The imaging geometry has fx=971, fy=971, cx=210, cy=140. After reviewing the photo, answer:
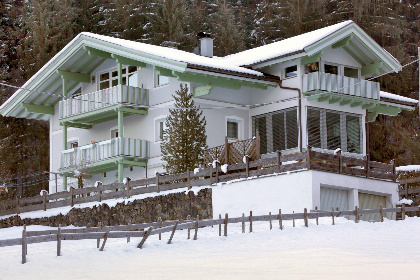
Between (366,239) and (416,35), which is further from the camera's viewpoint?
(416,35)

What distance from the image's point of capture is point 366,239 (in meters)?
28.8

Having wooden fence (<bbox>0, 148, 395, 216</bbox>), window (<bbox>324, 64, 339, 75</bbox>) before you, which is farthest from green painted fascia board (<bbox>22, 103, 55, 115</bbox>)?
window (<bbox>324, 64, 339, 75</bbox>)

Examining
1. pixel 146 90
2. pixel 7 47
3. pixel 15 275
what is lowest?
pixel 15 275

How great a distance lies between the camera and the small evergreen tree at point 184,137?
40.4 metres

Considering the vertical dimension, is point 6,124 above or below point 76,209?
above

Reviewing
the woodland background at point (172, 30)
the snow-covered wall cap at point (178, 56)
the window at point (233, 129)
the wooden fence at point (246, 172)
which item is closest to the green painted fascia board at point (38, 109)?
the snow-covered wall cap at point (178, 56)

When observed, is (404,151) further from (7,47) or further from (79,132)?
(7,47)

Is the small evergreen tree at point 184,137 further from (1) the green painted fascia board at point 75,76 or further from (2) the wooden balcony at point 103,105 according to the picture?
(1) the green painted fascia board at point 75,76

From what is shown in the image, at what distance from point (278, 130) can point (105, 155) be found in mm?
8134

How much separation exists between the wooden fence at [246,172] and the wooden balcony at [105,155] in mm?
1658

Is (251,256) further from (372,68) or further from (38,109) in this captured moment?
(38,109)

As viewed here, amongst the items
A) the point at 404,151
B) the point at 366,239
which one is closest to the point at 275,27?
the point at 404,151

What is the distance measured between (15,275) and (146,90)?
2219cm

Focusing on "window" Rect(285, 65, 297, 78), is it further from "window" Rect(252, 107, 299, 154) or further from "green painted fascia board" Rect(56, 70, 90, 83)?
"green painted fascia board" Rect(56, 70, 90, 83)
